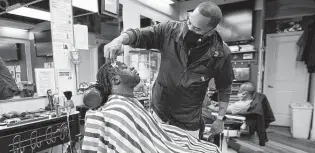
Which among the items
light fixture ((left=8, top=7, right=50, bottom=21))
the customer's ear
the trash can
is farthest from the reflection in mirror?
the trash can

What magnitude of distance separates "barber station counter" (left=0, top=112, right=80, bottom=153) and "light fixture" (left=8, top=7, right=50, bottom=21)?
1013 millimetres

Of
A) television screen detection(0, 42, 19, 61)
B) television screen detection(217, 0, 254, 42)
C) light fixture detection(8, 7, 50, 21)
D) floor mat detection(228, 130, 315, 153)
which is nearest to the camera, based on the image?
television screen detection(0, 42, 19, 61)

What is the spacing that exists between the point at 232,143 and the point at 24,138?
2.65 meters

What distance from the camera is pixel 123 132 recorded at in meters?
0.86

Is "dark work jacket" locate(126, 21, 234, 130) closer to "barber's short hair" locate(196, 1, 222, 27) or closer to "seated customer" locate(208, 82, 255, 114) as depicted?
"barber's short hair" locate(196, 1, 222, 27)

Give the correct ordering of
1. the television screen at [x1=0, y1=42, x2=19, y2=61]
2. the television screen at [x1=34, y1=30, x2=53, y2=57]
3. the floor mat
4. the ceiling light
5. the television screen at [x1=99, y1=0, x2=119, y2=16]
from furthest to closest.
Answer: the floor mat < the television screen at [x1=99, y1=0, x2=119, y2=16] < the ceiling light < the television screen at [x1=34, y1=30, x2=53, y2=57] < the television screen at [x1=0, y1=42, x2=19, y2=61]

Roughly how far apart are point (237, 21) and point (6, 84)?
155 inches

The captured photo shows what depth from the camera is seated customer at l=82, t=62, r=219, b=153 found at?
859 millimetres

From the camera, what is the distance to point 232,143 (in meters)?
2.87

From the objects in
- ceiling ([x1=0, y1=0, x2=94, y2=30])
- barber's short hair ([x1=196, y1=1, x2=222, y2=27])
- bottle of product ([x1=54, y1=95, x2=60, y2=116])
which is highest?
ceiling ([x1=0, y1=0, x2=94, y2=30])

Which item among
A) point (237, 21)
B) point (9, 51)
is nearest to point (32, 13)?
point (9, 51)

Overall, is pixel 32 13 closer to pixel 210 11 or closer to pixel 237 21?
pixel 210 11

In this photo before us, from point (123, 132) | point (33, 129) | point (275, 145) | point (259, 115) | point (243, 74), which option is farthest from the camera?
point (243, 74)

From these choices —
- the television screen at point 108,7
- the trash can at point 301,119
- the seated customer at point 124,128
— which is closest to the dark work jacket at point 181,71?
the seated customer at point 124,128
